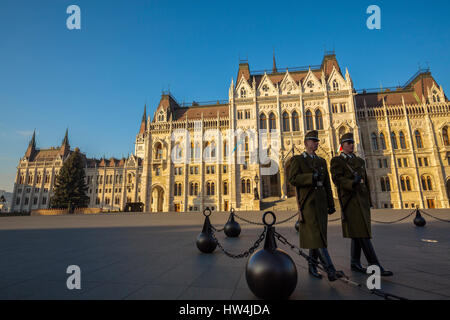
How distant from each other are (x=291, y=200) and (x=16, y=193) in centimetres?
8297

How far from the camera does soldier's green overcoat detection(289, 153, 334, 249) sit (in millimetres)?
3107

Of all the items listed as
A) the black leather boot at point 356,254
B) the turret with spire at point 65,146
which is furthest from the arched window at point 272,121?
the turret with spire at point 65,146

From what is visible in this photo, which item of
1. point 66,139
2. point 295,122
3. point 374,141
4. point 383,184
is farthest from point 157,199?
point 66,139

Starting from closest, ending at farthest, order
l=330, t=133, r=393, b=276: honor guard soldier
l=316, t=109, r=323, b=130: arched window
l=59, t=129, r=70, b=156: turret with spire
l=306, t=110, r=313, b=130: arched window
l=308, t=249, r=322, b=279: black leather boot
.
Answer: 1. l=308, t=249, r=322, b=279: black leather boot
2. l=330, t=133, r=393, b=276: honor guard soldier
3. l=316, t=109, r=323, b=130: arched window
4. l=306, t=110, r=313, b=130: arched window
5. l=59, t=129, r=70, b=156: turret with spire

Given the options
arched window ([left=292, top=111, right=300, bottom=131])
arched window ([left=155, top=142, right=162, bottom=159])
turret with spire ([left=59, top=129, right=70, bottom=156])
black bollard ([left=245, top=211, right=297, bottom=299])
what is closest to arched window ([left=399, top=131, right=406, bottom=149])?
arched window ([left=292, top=111, right=300, bottom=131])

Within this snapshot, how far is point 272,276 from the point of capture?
223 cm

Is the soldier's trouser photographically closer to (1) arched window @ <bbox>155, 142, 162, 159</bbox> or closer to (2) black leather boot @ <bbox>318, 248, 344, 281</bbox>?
(2) black leather boot @ <bbox>318, 248, 344, 281</bbox>

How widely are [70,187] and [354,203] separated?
1541 inches

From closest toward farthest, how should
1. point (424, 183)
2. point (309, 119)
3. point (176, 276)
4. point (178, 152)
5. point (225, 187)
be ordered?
point (176, 276)
point (424, 183)
point (309, 119)
point (225, 187)
point (178, 152)

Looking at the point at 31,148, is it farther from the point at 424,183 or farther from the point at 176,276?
the point at 424,183

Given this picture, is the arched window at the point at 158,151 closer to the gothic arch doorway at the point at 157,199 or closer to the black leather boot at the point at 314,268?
the gothic arch doorway at the point at 157,199

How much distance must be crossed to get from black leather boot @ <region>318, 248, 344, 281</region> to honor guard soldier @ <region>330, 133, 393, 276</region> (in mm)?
614

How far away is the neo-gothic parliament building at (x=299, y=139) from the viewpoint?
100 feet

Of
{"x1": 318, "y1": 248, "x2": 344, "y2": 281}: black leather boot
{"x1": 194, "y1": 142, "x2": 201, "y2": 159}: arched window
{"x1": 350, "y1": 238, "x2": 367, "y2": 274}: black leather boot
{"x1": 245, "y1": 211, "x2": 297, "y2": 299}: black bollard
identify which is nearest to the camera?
{"x1": 245, "y1": 211, "x2": 297, "y2": 299}: black bollard
